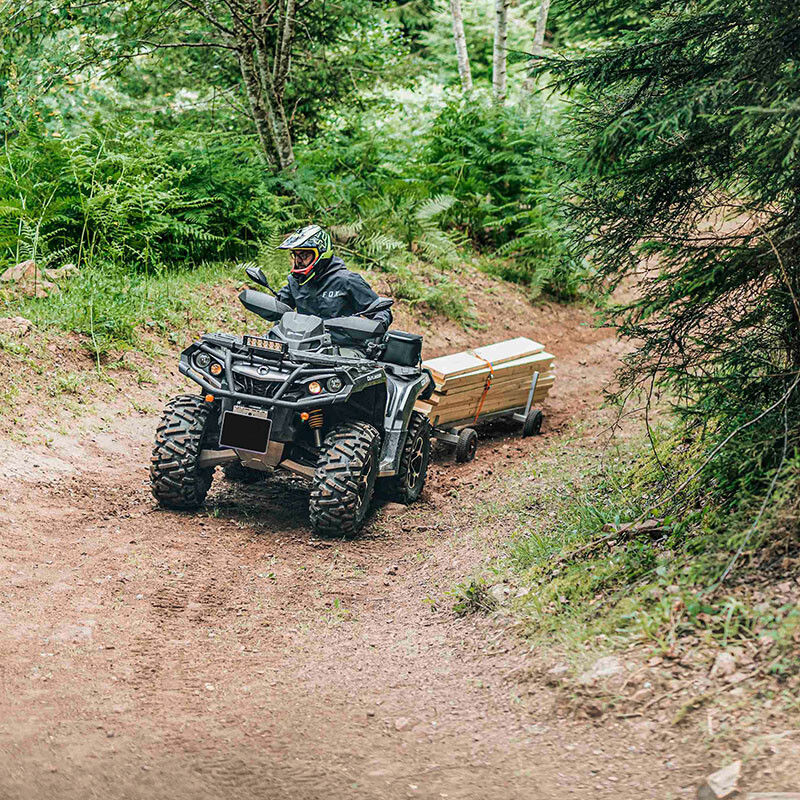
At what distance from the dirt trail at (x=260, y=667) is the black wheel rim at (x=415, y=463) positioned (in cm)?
34

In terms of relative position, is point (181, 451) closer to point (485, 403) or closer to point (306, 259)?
point (306, 259)

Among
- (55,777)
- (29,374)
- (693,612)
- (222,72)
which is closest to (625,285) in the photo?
(222,72)

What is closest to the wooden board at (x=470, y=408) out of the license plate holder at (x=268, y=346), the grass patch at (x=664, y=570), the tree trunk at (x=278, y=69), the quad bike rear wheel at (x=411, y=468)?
the quad bike rear wheel at (x=411, y=468)

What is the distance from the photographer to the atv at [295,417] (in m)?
6.55

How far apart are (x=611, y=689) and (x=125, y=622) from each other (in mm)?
2866

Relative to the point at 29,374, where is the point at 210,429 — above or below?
above

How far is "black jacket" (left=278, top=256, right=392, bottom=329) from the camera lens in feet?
25.3

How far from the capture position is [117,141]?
1183cm

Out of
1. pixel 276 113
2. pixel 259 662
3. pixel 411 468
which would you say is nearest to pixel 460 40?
pixel 276 113

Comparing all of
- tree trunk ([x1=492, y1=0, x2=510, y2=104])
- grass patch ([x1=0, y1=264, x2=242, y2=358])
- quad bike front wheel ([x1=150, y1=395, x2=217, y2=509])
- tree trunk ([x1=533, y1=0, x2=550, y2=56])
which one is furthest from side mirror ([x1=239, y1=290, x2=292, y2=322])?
tree trunk ([x1=533, y1=0, x2=550, y2=56])

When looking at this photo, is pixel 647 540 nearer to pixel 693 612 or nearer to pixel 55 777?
pixel 693 612

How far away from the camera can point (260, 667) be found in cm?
489

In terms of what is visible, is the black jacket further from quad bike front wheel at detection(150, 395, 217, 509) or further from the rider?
quad bike front wheel at detection(150, 395, 217, 509)

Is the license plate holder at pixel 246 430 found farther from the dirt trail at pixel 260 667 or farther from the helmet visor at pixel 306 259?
the helmet visor at pixel 306 259
